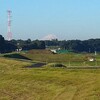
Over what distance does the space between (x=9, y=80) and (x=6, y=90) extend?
7.66 meters

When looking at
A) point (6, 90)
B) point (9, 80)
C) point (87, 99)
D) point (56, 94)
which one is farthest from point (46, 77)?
point (87, 99)

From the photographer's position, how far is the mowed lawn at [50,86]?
111 feet

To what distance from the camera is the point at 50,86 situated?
A: 41750 mm

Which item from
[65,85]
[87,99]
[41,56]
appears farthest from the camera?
[41,56]

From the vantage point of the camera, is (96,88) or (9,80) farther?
(9,80)

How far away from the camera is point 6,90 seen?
137ft

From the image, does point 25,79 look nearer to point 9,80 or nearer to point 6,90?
point 9,80

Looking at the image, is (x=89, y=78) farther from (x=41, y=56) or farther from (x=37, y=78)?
(x=41, y=56)

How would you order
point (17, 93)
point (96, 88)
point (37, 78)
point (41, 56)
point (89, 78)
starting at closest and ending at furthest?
point (96, 88)
point (17, 93)
point (89, 78)
point (37, 78)
point (41, 56)

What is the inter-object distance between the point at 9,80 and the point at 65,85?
10365 mm

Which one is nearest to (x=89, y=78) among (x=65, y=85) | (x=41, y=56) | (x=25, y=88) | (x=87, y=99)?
(x=65, y=85)

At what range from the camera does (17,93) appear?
128 feet

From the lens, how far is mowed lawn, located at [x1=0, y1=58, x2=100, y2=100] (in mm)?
33919

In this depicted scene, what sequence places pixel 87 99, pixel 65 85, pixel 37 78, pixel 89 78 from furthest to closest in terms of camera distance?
pixel 37 78 < pixel 89 78 < pixel 65 85 < pixel 87 99
